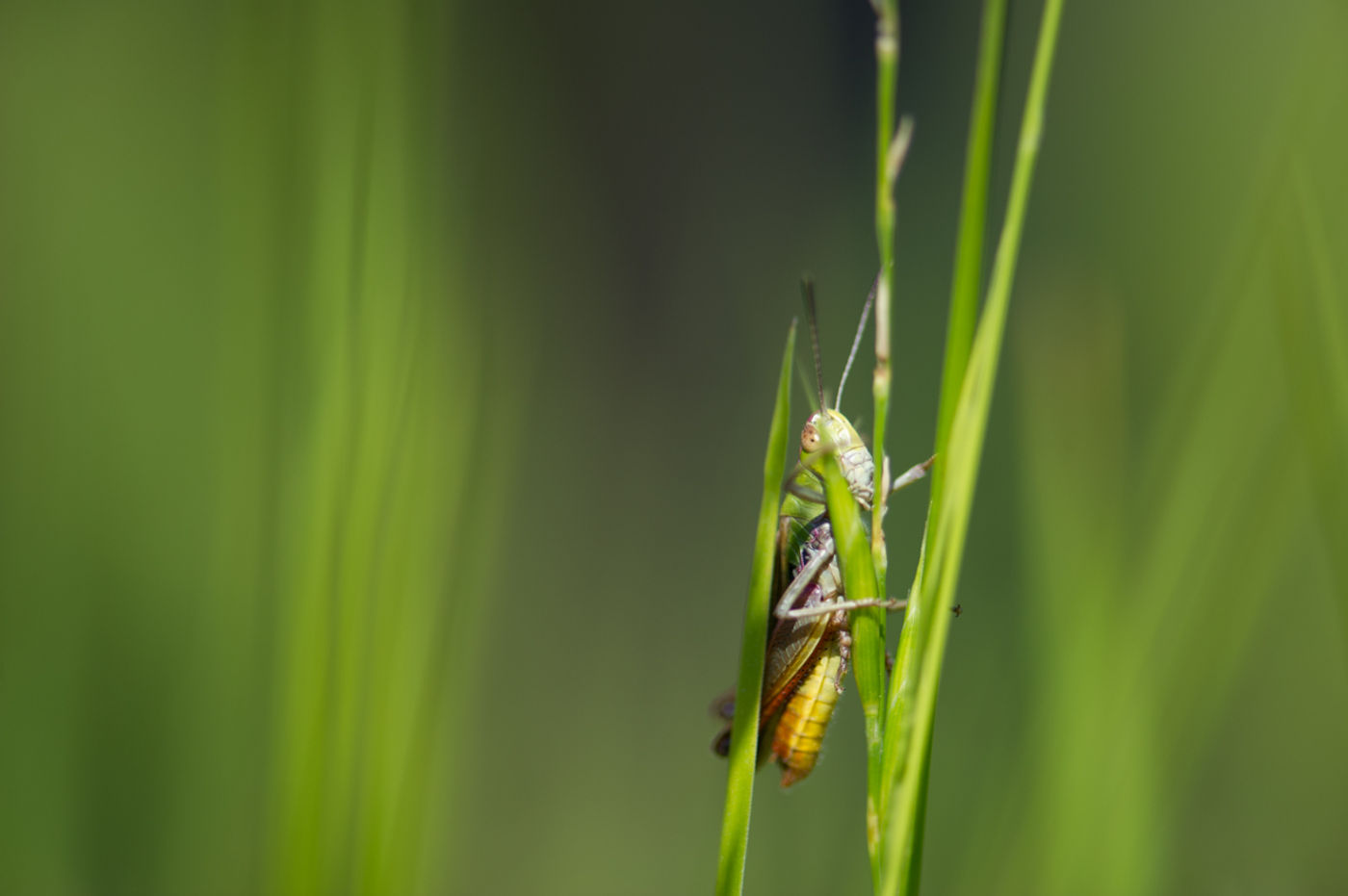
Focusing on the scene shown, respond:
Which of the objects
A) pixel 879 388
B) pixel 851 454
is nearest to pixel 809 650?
pixel 851 454

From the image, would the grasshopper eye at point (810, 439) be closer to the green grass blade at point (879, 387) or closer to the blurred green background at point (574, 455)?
the blurred green background at point (574, 455)

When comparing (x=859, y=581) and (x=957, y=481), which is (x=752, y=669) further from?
(x=957, y=481)

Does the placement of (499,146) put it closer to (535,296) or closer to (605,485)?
(535,296)

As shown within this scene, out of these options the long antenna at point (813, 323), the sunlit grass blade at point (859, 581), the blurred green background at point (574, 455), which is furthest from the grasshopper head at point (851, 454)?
the sunlit grass blade at point (859, 581)

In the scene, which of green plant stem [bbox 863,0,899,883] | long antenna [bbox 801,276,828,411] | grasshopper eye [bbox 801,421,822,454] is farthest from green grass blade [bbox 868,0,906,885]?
grasshopper eye [bbox 801,421,822,454]

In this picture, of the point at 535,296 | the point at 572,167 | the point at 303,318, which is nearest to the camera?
the point at 303,318

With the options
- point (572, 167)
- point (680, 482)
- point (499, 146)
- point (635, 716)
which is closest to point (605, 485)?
point (680, 482)

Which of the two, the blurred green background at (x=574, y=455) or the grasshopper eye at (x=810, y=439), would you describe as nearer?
the blurred green background at (x=574, y=455)
